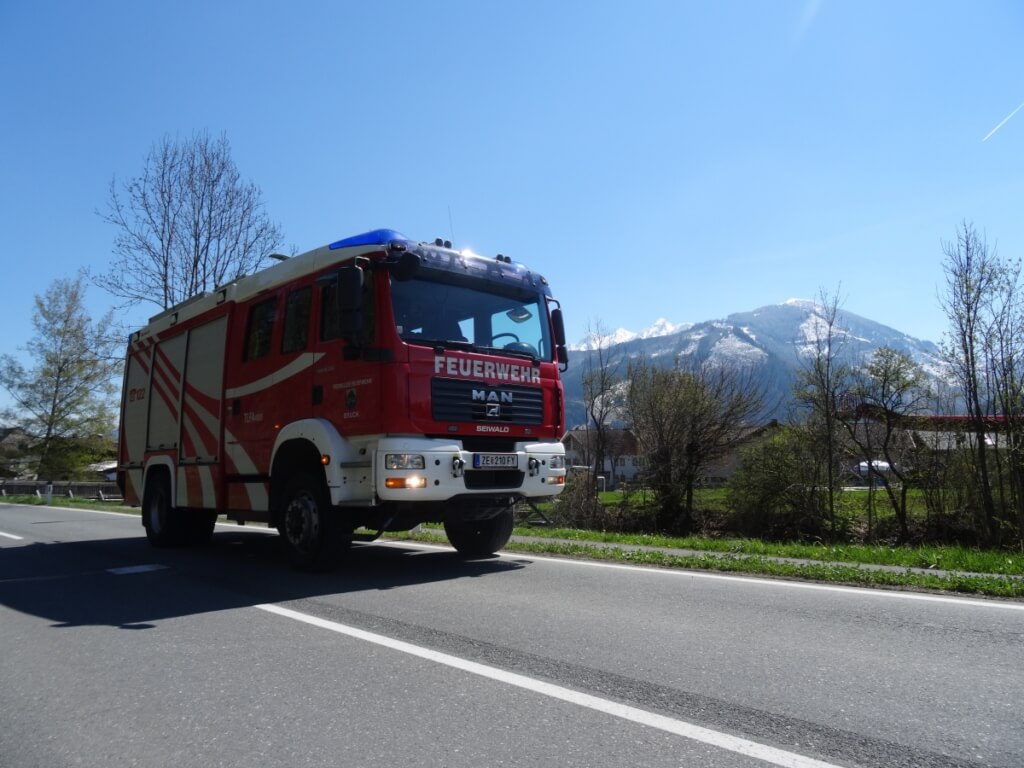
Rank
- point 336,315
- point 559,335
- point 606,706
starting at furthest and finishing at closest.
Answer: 1. point 559,335
2. point 336,315
3. point 606,706

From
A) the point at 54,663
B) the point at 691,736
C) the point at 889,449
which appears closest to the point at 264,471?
the point at 54,663

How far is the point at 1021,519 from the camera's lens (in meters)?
13.6

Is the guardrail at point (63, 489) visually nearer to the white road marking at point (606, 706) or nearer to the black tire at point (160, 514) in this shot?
the black tire at point (160, 514)

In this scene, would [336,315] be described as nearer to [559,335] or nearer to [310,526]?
[310,526]

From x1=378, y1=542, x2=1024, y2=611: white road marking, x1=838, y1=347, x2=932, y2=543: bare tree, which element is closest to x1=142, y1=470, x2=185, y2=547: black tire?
x1=378, y1=542, x2=1024, y2=611: white road marking

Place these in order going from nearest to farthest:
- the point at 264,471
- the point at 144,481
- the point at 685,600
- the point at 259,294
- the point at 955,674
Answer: the point at 955,674
the point at 685,600
the point at 264,471
the point at 259,294
the point at 144,481

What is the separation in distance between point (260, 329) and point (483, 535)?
12.1 ft

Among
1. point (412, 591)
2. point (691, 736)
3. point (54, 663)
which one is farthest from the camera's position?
point (412, 591)

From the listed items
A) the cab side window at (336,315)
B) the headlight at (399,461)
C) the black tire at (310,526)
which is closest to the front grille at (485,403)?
the headlight at (399,461)

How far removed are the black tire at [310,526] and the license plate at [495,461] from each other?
1525 millimetres

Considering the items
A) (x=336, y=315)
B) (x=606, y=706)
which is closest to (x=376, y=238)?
(x=336, y=315)

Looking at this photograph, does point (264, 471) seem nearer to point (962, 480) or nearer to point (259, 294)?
point (259, 294)

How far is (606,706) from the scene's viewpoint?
10.9ft

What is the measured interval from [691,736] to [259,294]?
7.29m
